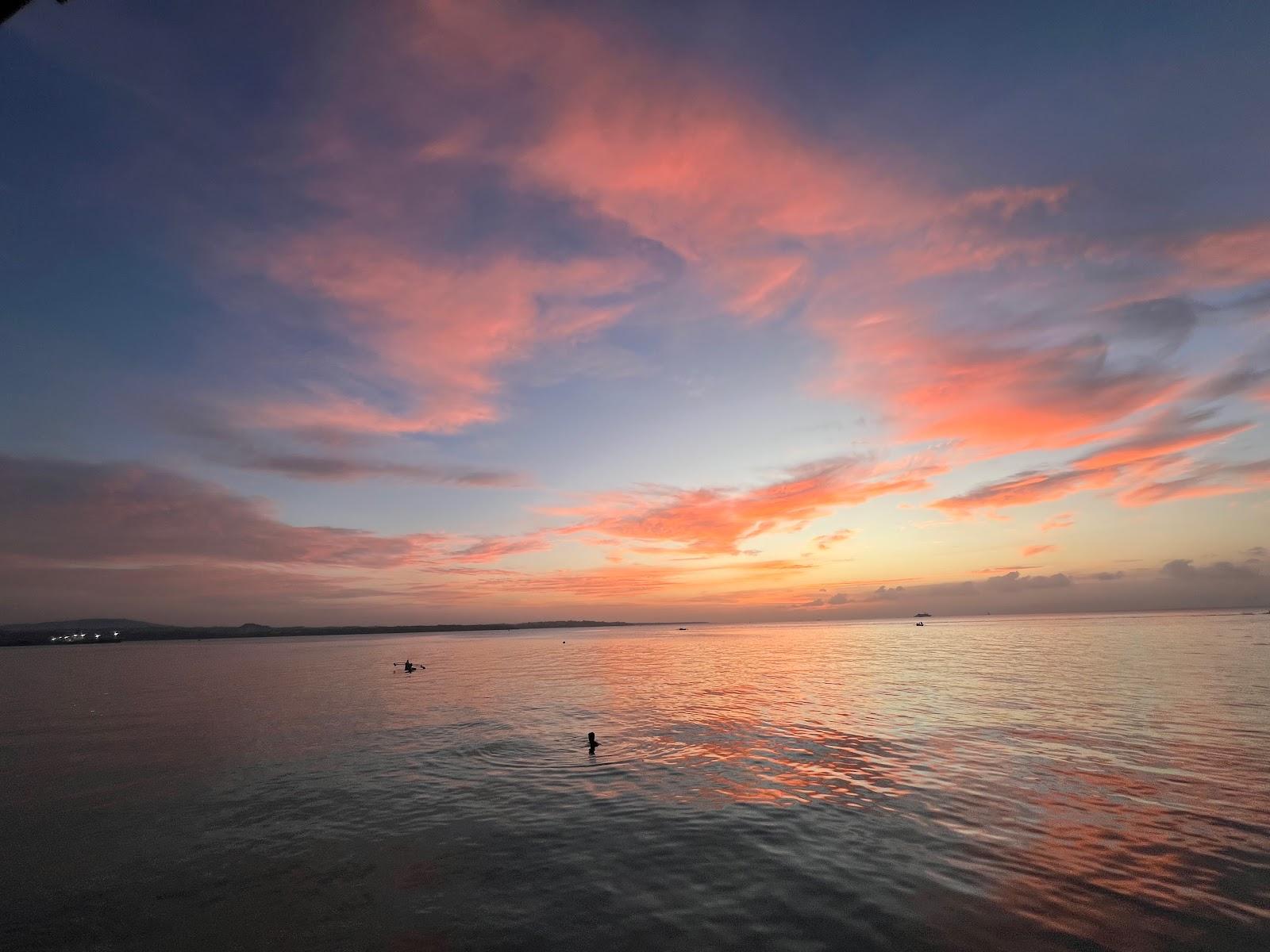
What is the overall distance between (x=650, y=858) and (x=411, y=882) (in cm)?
703

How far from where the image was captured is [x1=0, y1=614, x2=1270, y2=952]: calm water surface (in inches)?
560

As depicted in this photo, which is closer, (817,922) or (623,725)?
(817,922)

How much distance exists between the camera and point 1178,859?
1692cm

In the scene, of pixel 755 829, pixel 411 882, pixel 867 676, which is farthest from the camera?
pixel 867 676

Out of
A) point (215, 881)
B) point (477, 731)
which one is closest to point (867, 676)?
point (477, 731)

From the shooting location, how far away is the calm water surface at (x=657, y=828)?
14.2 m

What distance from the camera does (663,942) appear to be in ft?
43.8

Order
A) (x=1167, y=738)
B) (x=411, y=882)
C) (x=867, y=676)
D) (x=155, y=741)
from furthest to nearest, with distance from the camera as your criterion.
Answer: (x=867, y=676) → (x=155, y=741) → (x=1167, y=738) → (x=411, y=882)

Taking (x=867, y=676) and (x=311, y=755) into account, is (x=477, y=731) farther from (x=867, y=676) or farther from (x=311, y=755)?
(x=867, y=676)

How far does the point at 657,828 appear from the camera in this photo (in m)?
20.5

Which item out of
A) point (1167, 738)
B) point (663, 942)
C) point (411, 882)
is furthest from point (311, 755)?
point (1167, 738)

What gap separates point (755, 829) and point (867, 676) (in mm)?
54617

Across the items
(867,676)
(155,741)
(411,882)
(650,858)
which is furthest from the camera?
(867,676)

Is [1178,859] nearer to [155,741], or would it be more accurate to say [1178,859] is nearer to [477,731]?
[477,731]
